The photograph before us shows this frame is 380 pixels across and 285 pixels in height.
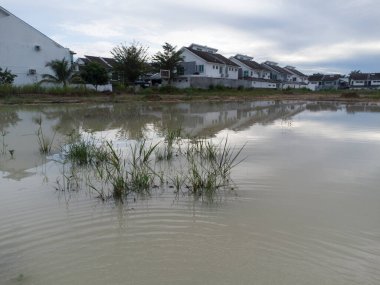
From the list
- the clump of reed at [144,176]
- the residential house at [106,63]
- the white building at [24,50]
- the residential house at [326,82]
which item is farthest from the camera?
the residential house at [326,82]

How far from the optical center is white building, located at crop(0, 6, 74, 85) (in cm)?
3034

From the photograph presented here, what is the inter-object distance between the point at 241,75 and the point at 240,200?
53337 millimetres

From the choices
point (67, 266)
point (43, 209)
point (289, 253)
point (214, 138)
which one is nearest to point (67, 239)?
point (67, 266)

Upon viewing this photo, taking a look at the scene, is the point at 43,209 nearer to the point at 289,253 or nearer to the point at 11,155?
the point at 289,253

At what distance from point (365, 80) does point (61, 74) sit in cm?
6900

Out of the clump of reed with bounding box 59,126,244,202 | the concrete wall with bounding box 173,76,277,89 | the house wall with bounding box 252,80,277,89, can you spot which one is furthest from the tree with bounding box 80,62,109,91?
the house wall with bounding box 252,80,277,89

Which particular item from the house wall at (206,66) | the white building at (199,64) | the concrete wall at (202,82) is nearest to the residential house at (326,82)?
the concrete wall at (202,82)

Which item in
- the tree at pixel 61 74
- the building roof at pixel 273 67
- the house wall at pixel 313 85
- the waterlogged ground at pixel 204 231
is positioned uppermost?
the building roof at pixel 273 67

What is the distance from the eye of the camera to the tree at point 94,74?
102 feet

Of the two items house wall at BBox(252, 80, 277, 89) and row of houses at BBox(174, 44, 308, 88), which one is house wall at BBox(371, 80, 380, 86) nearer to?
row of houses at BBox(174, 44, 308, 88)

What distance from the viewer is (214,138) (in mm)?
10031

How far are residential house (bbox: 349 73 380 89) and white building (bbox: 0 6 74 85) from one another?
6703 cm

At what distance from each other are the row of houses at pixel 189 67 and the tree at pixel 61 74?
219 cm

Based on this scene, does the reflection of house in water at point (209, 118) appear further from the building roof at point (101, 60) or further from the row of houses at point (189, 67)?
the building roof at point (101, 60)
